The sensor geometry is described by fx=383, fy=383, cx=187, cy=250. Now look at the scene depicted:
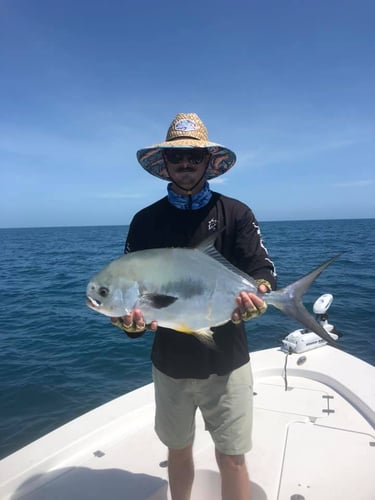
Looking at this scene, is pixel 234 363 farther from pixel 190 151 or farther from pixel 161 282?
pixel 190 151

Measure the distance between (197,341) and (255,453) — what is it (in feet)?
5.69

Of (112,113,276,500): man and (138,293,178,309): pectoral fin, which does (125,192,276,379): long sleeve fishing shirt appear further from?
(138,293,178,309): pectoral fin

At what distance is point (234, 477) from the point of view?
8.21 ft

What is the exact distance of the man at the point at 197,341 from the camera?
2496 millimetres

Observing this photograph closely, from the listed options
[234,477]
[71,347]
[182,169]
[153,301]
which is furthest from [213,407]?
[71,347]

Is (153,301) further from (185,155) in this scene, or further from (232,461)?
(232,461)

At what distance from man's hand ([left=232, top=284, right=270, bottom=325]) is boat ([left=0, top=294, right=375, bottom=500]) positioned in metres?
1.66

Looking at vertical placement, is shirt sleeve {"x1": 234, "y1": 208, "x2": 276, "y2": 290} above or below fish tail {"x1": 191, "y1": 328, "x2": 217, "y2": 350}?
above

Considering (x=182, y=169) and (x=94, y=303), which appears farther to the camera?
(x=182, y=169)

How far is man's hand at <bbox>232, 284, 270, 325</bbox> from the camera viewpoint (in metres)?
2.33

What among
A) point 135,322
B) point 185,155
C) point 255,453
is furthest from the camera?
point 255,453

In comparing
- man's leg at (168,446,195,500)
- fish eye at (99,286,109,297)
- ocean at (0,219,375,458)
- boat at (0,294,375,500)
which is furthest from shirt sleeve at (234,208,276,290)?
ocean at (0,219,375,458)

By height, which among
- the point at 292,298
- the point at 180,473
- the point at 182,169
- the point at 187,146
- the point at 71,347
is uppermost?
the point at 187,146

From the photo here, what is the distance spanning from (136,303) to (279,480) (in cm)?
209
